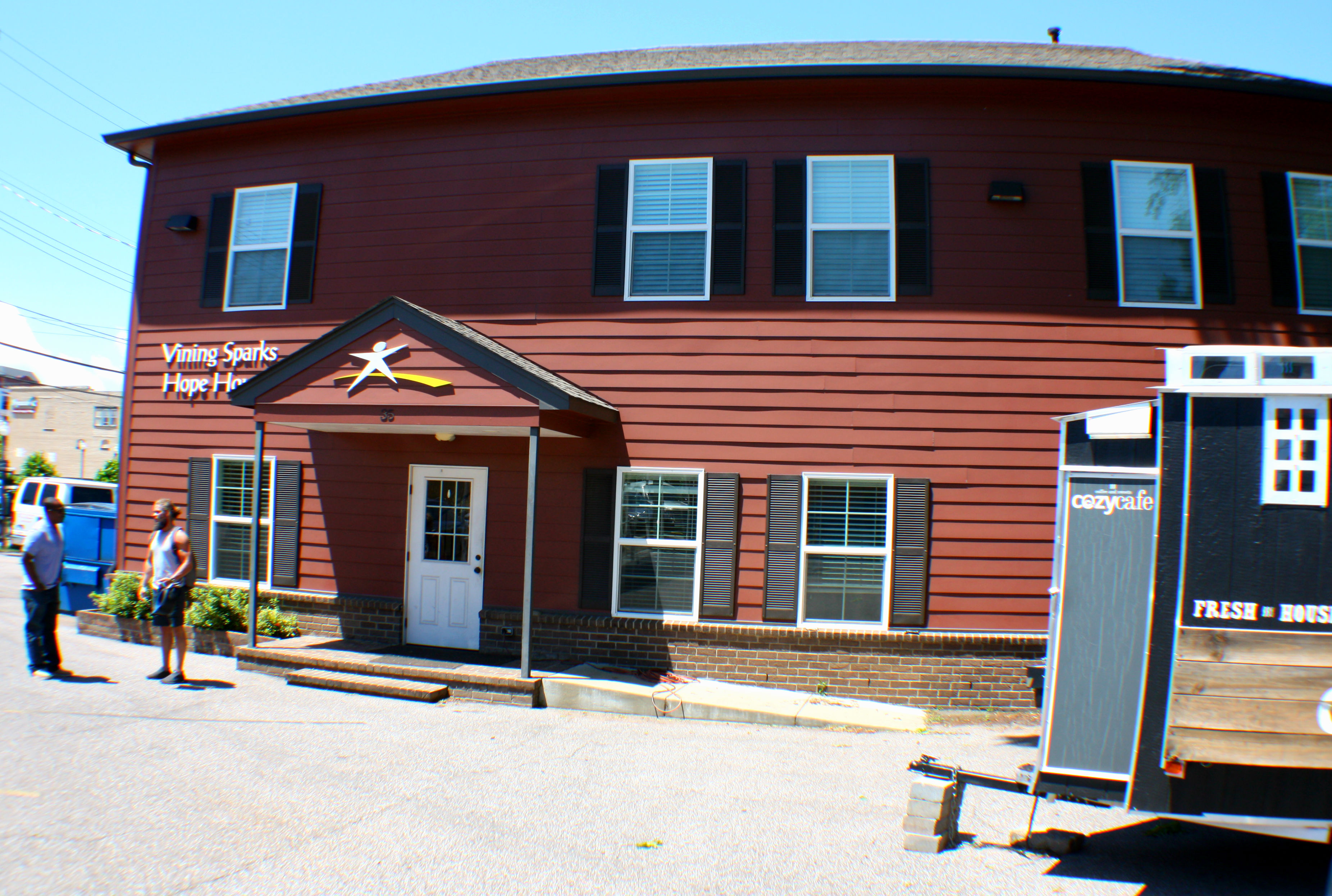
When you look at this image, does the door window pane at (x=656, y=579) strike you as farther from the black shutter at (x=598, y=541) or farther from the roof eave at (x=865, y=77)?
the roof eave at (x=865, y=77)

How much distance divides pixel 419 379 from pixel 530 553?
6.76ft

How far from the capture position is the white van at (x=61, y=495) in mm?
13703

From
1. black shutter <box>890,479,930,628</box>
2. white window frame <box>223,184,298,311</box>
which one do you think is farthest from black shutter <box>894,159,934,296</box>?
white window frame <box>223,184,298,311</box>

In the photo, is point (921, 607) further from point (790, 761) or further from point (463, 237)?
point (463, 237)

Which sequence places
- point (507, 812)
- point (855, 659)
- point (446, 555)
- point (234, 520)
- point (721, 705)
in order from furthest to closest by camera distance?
point (234, 520) < point (446, 555) < point (855, 659) < point (721, 705) < point (507, 812)

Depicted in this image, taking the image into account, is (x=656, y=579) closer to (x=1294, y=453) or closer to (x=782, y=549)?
(x=782, y=549)

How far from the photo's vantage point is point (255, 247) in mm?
10297

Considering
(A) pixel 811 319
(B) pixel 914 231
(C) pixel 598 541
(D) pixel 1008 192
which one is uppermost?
(D) pixel 1008 192

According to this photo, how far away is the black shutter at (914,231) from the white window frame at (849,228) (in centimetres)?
4

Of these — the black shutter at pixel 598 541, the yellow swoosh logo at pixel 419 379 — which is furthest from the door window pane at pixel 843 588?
the yellow swoosh logo at pixel 419 379

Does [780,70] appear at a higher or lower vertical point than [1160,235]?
higher

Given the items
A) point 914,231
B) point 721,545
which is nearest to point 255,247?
point 721,545

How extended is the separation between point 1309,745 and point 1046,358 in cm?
526

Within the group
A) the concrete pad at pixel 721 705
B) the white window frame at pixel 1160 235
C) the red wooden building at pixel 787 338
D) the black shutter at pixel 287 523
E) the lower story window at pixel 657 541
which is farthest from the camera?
the black shutter at pixel 287 523
